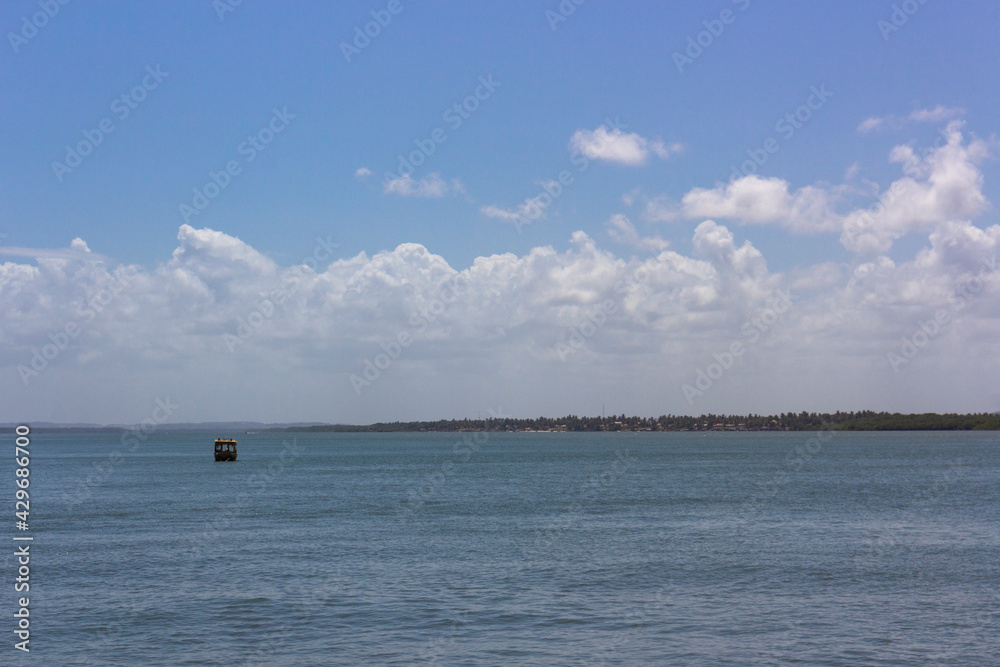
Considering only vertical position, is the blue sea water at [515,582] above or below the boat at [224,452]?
above

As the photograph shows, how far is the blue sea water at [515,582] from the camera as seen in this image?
23484mm

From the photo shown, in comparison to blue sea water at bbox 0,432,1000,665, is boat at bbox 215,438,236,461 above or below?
below

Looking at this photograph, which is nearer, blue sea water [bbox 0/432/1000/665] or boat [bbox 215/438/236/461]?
blue sea water [bbox 0/432/1000/665]

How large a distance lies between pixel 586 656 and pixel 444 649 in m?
3.94

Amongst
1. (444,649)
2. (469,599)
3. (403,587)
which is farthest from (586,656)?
(403,587)

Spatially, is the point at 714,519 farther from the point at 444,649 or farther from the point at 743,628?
the point at 444,649

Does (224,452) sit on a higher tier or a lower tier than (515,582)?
→ lower

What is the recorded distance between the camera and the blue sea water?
77.0ft

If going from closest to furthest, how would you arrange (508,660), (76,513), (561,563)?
(508,660) → (561,563) → (76,513)

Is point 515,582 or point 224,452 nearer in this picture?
point 515,582

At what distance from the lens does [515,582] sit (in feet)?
105

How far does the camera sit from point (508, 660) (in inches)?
883

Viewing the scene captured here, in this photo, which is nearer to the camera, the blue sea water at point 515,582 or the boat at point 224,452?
the blue sea water at point 515,582

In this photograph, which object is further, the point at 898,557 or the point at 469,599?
the point at 898,557
